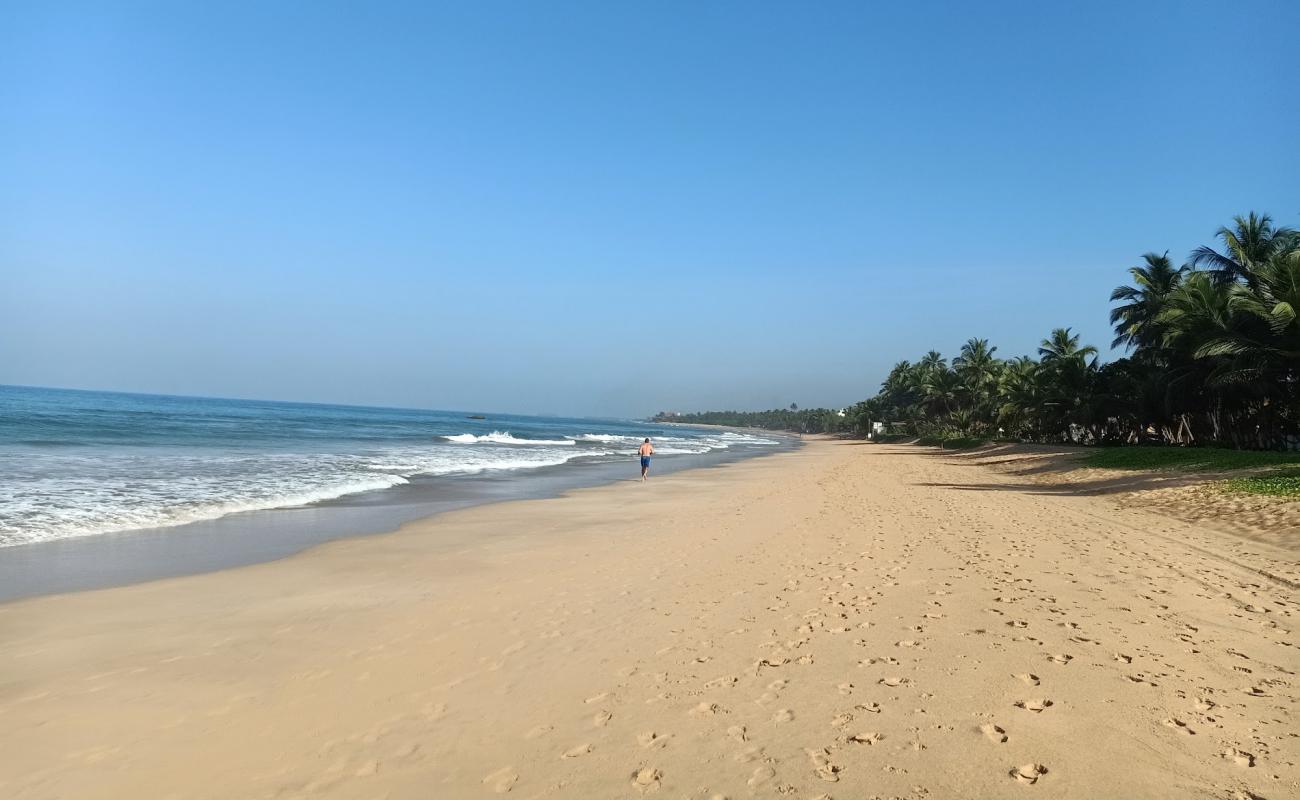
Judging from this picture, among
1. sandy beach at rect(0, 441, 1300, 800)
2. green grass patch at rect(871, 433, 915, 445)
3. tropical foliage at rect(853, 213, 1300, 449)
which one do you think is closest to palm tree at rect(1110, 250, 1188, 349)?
tropical foliage at rect(853, 213, 1300, 449)

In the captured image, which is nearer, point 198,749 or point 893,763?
point 893,763

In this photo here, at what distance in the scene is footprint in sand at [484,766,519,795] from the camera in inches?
143

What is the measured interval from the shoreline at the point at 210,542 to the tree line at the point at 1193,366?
23.3 metres

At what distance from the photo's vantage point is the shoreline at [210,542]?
27.5 ft

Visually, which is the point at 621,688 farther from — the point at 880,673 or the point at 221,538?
the point at 221,538

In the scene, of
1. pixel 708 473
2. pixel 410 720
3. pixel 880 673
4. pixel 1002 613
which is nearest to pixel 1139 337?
pixel 708 473

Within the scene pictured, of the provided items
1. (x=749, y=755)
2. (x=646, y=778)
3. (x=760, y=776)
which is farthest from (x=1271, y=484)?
(x=646, y=778)

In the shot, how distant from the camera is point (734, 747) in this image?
13.0ft

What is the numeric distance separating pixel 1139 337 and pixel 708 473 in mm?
25022

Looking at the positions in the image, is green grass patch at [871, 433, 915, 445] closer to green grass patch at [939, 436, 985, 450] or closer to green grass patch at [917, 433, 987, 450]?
green grass patch at [917, 433, 987, 450]

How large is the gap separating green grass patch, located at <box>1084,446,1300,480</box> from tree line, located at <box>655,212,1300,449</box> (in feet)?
9.34

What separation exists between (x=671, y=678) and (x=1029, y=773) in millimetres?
2317

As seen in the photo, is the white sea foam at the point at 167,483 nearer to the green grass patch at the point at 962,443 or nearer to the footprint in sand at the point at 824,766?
the footprint in sand at the point at 824,766

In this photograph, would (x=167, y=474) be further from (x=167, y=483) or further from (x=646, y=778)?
(x=646, y=778)
